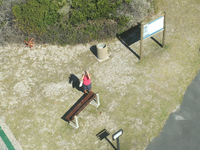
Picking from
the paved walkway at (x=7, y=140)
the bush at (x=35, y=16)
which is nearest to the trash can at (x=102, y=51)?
the bush at (x=35, y=16)

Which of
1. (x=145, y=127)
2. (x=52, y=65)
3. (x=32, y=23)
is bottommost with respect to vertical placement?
(x=145, y=127)

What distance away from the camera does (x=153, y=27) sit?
35.2 ft

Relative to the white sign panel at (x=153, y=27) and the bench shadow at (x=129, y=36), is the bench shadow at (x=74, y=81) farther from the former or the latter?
the white sign panel at (x=153, y=27)

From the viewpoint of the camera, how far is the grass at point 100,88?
8.77m

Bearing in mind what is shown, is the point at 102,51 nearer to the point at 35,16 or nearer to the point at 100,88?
the point at 100,88

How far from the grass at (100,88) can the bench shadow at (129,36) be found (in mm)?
352

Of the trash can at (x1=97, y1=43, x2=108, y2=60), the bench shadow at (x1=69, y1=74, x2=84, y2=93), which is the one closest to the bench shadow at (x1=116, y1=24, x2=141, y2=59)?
the trash can at (x1=97, y1=43, x2=108, y2=60)

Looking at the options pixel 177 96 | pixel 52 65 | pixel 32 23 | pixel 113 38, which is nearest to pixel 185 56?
pixel 177 96

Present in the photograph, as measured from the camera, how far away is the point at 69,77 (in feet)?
35.2

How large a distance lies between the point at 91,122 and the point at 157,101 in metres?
2.76

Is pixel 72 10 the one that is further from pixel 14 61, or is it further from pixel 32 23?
pixel 14 61

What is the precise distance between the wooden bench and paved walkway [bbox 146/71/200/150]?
2.64 m

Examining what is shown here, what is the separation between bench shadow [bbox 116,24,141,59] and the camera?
475 inches

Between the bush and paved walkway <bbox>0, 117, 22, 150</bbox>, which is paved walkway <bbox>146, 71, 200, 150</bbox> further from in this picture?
the bush
